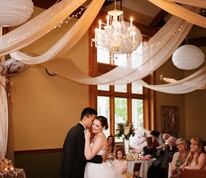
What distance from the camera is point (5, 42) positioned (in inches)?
153

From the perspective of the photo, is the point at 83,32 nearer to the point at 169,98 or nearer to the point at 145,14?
the point at 145,14

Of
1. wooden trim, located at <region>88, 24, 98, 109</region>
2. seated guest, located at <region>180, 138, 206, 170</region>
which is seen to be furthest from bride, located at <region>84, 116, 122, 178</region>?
wooden trim, located at <region>88, 24, 98, 109</region>

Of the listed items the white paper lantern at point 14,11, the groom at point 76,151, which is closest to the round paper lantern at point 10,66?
the groom at point 76,151

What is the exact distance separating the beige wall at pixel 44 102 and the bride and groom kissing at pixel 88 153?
2372 millimetres

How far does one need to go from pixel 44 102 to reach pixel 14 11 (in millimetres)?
3859

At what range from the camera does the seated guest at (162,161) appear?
6.88 m

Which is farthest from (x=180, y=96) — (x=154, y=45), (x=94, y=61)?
(x=154, y=45)

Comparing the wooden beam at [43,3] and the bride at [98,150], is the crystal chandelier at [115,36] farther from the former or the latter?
the wooden beam at [43,3]

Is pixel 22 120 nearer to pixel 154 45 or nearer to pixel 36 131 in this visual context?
pixel 36 131

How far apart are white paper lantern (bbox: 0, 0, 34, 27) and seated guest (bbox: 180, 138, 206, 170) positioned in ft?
10.1

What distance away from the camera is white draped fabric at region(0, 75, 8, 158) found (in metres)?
5.57

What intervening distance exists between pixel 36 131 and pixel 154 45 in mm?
3210

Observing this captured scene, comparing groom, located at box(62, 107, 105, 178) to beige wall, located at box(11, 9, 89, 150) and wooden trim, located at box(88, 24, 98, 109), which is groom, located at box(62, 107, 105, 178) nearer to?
beige wall, located at box(11, 9, 89, 150)

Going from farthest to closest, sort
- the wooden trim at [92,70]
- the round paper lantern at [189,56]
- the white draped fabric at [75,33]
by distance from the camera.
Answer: the wooden trim at [92,70] < the round paper lantern at [189,56] < the white draped fabric at [75,33]
